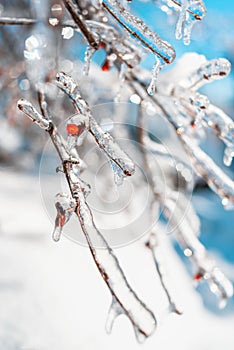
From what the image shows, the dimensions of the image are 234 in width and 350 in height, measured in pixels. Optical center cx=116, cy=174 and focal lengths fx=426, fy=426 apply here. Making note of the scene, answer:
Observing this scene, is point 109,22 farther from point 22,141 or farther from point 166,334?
point 22,141

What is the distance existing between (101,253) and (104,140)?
113 mm

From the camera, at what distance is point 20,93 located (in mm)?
1295

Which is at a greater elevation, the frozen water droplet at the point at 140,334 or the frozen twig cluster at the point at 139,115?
the frozen twig cluster at the point at 139,115

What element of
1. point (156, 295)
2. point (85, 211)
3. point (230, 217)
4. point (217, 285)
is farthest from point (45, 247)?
point (230, 217)

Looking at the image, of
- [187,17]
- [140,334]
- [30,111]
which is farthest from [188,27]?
[140,334]

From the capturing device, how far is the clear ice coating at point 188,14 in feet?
1.55

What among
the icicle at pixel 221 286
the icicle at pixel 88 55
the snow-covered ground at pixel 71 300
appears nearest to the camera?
the icicle at pixel 88 55

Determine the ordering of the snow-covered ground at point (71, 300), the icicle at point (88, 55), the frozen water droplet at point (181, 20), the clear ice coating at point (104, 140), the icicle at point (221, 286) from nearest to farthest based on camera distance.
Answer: the clear ice coating at point (104, 140)
the frozen water droplet at point (181, 20)
the icicle at point (88, 55)
the icicle at point (221, 286)
the snow-covered ground at point (71, 300)

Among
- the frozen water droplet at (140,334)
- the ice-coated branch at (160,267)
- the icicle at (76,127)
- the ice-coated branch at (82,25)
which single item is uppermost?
the ice-coated branch at (82,25)

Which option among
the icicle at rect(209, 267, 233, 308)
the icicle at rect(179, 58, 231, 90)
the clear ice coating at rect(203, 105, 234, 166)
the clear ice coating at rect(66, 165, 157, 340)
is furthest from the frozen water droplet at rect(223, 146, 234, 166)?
the clear ice coating at rect(66, 165, 157, 340)

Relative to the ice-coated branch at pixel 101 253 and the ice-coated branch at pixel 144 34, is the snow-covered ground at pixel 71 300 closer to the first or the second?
the ice-coated branch at pixel 101 253

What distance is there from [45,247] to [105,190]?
0.27 metres

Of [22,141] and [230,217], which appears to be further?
[230,217]

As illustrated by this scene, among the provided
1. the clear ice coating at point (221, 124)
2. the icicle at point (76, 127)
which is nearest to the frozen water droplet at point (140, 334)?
the icicle at point (76, 127)
